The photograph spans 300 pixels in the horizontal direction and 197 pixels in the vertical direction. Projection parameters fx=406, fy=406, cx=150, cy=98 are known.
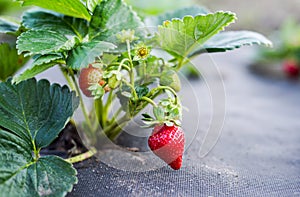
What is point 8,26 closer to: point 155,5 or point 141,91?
point 141,91

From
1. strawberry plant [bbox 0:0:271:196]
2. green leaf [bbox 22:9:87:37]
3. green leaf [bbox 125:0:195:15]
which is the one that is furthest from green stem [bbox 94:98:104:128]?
green leaf [bbox 125:0:195:15]

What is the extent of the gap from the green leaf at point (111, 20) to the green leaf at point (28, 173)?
Answer: 0.20 metres

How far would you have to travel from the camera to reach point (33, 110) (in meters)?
0.62

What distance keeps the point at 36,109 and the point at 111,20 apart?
180 mm

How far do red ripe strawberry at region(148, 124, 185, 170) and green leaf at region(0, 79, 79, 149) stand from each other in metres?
0.13

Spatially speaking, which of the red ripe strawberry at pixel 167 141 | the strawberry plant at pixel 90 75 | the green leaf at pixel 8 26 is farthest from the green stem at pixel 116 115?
the green leaf at pixel 8 26

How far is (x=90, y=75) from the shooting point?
601mm

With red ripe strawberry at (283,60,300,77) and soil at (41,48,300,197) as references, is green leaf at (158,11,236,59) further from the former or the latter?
red ripe strawberry at (283,60,300,77)

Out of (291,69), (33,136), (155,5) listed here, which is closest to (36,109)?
(33,136)

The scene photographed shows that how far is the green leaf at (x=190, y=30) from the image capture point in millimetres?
596

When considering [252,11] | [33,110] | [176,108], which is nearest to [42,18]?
[33,110]

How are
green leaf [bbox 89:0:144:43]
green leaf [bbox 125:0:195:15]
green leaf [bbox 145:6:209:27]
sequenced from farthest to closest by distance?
1. green leaf [bbox 125:0:195:15]
2. green leaf [bbox 145:6:209:27]
3. green leaf [bbox 89:0:144:43]

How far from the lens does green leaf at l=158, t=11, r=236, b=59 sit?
0.60 m

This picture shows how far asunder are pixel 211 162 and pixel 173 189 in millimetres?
138
